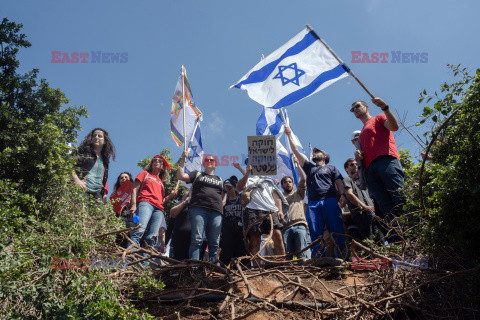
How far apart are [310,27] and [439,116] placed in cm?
312

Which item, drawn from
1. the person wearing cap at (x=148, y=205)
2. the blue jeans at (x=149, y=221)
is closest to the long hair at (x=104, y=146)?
the person wearing cap at (x=148, y=205)

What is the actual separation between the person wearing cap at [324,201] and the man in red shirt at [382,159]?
89 centimetres

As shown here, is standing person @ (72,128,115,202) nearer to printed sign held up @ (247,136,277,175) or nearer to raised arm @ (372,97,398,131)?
printed sign held up @ (247,136,277,175)

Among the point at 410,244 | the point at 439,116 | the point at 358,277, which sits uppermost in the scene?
the point at 439,116

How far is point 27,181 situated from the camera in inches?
172

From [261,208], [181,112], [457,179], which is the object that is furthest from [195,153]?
[457,179]

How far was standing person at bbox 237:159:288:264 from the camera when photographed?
20.4 ft

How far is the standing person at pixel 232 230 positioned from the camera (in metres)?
6.66

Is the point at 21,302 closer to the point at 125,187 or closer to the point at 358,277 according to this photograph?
the point at 358,277

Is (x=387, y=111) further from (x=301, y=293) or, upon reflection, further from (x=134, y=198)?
(x=134, y=198)

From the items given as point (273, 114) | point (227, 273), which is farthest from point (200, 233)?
point (273, 114)

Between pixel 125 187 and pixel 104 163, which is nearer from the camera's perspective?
pixel 104 163

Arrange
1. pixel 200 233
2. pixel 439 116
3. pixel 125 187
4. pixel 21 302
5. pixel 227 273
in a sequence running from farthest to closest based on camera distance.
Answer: pixel 125 187 → pixel 200 233 → pixel 227 273 → pixel 439 116 → pixel 21 302

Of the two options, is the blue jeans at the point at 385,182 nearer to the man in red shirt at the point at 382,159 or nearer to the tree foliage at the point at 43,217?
the man in red shirt at the point at 382,159
